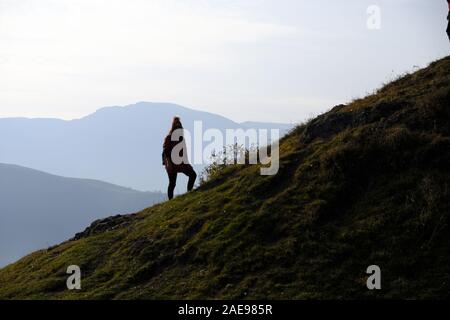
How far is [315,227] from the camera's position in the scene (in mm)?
15555

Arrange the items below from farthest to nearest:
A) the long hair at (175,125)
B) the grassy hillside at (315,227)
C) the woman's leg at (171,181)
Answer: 1. the woman's leg at (171,181)
2. the long hair at (175,125)
3. the grassy hillside at (315,227)

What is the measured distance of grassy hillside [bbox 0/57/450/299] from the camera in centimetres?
1362

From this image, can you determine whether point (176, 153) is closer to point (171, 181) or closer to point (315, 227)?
point (171, 181)

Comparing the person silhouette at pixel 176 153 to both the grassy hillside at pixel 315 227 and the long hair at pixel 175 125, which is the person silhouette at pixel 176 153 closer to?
the long hair at pixel 175 125

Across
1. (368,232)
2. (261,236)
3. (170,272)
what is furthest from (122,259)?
(368,232)

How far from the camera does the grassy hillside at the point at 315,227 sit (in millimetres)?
13617

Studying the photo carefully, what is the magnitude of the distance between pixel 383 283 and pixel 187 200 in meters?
10.3

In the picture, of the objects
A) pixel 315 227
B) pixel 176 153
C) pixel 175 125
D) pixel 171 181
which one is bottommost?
pixel 315 227

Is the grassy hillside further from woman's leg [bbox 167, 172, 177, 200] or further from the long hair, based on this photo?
the long hair

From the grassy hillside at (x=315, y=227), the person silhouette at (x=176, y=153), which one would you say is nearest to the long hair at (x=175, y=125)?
the person silhouette at (x=176, y=153)

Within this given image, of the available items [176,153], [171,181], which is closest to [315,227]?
[176,153]

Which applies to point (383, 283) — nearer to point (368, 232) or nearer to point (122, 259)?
point (368, 232)

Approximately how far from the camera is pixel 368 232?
47.9 ft

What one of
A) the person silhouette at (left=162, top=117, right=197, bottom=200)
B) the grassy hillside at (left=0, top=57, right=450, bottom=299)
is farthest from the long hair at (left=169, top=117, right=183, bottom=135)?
the grassy hillside at (left=0, top=57, right=450, bottom=299)
